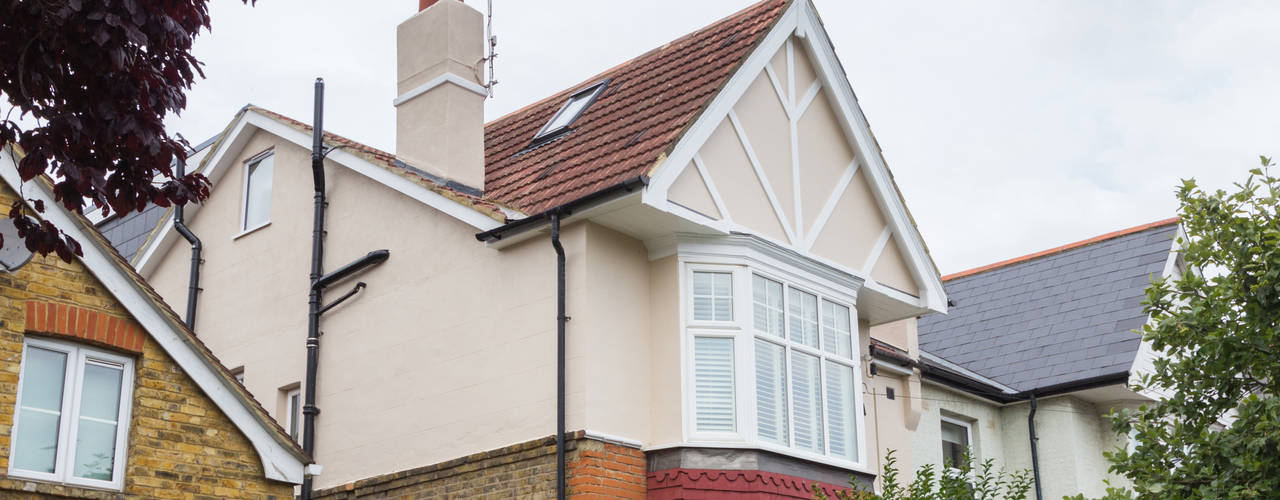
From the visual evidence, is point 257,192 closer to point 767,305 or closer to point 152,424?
point 152,424

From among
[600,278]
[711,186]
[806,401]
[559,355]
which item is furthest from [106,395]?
[806,401]

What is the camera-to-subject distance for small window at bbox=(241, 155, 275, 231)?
63.0ft

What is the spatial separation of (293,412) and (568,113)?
200 inches

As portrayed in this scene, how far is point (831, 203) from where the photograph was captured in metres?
17.0

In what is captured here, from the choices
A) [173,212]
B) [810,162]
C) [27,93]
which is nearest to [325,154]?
[173,212]

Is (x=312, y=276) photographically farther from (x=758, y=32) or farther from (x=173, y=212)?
(x=758, y=32)

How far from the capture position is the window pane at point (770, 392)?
591 inches

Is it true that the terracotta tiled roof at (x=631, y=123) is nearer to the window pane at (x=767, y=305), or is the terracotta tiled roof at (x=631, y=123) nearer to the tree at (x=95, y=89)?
the window pane at (x=767, y=305)

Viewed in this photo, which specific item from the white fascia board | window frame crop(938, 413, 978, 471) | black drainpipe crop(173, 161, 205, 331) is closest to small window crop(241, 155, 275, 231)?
the white fascia board

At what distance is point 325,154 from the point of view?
1797cm

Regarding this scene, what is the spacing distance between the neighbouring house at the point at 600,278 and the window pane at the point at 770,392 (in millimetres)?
36

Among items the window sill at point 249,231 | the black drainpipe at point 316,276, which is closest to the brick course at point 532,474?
the black drainpipe at point 316,276

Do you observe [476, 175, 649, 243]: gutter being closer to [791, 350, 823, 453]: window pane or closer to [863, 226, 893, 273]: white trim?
[791, 350, 823, 453]: window pane

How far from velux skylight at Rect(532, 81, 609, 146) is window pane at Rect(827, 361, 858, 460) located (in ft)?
14.7
